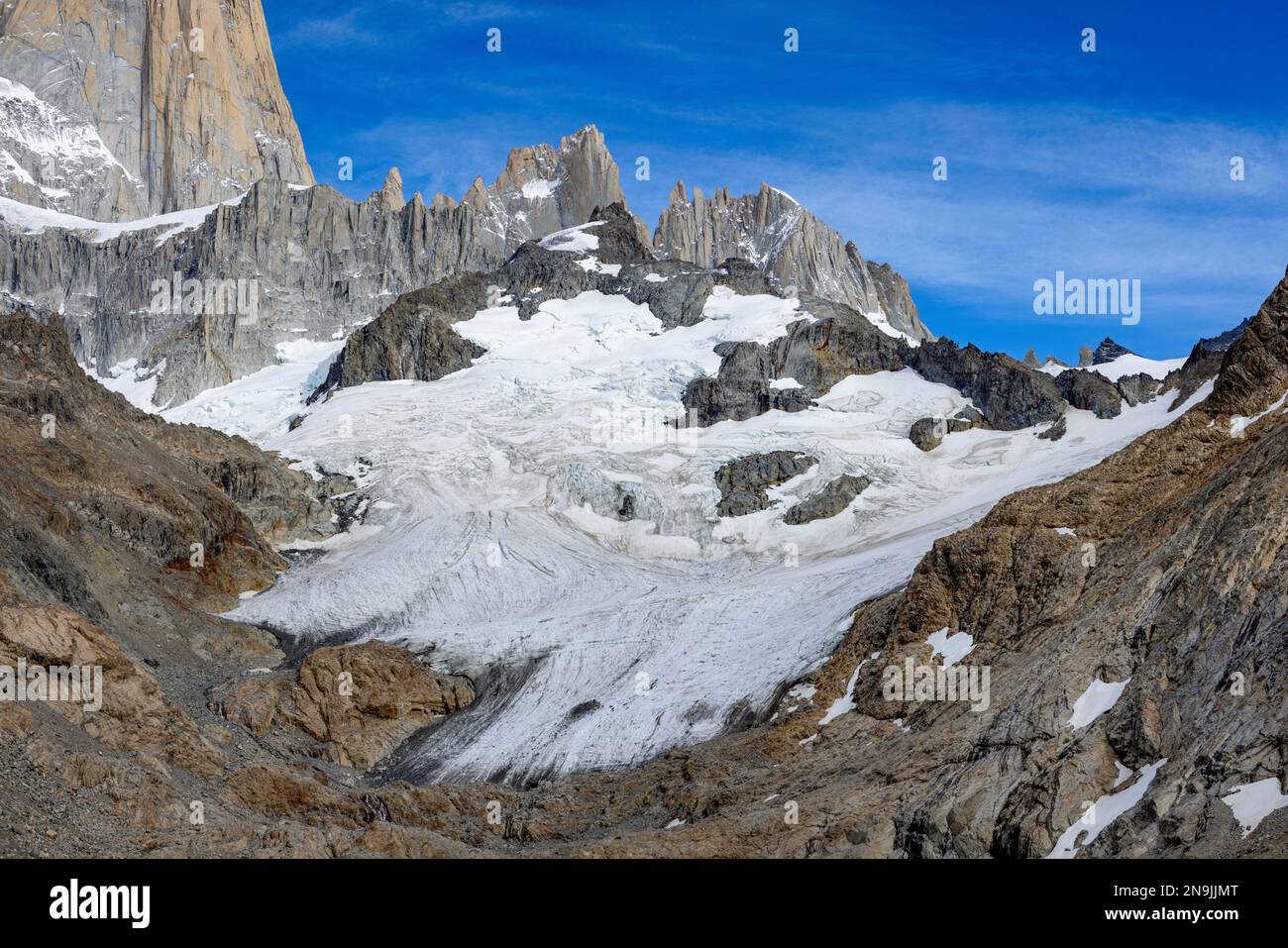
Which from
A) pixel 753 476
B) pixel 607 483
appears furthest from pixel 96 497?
pixel 753 476

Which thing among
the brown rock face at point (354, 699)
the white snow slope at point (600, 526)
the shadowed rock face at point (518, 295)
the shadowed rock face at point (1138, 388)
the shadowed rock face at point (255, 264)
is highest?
the shadowed rock face at point (255, 264)

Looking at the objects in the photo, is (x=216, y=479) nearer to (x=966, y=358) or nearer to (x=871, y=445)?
(x=871, y=445)

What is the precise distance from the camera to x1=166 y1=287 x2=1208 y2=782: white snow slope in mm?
56594

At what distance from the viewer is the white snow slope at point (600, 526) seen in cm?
5659

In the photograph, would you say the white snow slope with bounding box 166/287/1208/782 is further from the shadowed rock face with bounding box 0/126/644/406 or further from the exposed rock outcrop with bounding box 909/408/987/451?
the shadowed rock face with bounding box 0/126/644/406

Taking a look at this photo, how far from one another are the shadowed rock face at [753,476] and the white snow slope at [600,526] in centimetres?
129

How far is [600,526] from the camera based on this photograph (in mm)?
93750

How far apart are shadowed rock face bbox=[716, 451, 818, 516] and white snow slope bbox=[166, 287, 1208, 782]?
1292 millimetres

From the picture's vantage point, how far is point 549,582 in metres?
78.9

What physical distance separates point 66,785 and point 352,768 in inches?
891

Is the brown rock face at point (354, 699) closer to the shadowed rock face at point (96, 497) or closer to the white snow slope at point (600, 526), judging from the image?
the white snow slope at point (600, 526)

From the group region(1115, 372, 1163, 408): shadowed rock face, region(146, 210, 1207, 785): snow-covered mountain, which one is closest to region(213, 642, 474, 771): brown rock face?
region(146, 210, 1207, 785): snow-covered mountain

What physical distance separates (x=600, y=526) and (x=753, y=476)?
12.9 metres

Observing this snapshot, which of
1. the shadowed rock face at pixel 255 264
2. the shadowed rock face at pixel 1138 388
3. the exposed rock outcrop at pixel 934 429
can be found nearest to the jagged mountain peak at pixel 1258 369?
the exposed rock outcrop at pixel 934 429
